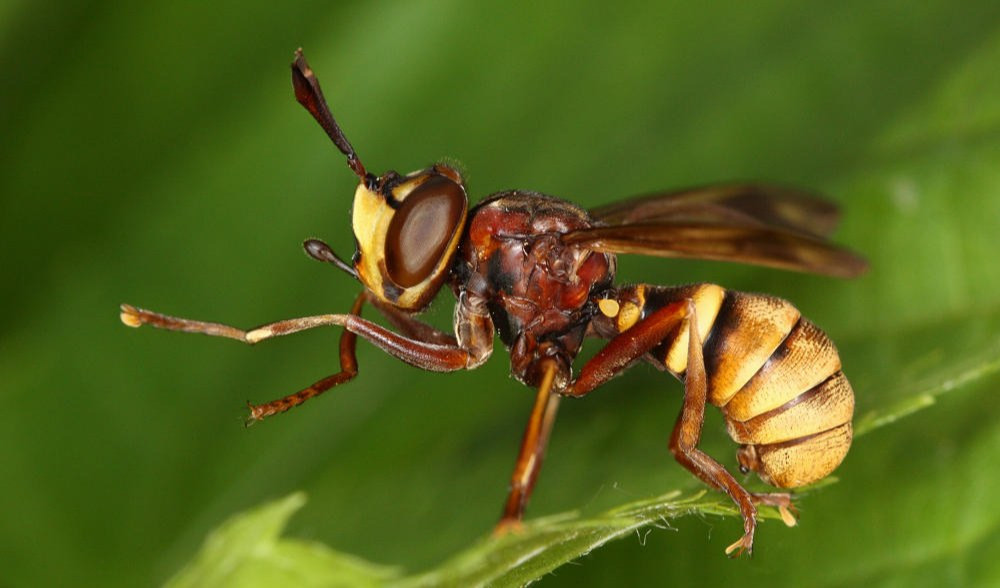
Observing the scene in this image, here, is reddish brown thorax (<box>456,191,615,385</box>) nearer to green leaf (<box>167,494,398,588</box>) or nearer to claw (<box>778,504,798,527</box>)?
claw (<box>778,504,798,527</box>)

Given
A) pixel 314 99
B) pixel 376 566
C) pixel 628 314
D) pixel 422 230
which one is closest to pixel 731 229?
pixel 628 314

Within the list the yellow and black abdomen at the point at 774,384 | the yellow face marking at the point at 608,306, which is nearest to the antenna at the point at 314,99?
the yellow face marking at the point at 608,306

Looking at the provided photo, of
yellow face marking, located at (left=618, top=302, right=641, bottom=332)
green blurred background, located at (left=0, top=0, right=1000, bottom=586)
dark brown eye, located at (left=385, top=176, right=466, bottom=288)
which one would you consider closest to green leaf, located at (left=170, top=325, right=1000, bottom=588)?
green blurred background, located at (left=0, top=0, right=1000, bottom=586)

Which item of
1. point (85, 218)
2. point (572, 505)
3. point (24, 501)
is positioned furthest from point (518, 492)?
point (85, 218)

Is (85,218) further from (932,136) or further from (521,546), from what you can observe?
(932,136)

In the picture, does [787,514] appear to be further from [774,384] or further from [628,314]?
[628,314]

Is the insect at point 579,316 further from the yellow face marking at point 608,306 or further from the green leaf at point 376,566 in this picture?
the green leaf at point 376,566
